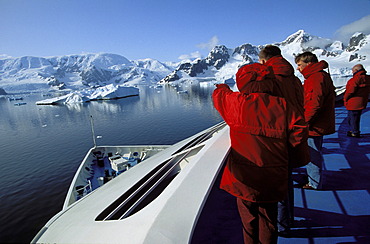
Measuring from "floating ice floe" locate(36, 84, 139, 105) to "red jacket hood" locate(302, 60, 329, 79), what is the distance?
64.1m

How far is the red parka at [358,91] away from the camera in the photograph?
389cm

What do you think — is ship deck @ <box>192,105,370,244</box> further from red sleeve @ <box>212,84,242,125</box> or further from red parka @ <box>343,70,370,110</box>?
red parka @ <box>343,70,370,110</box>

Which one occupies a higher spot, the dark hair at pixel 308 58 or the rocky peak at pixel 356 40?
the rocky peak at pixel 356 40

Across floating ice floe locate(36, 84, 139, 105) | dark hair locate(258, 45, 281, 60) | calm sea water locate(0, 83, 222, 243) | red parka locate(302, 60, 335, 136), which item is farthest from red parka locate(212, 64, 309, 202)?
floating ice floe locate(36, 84, 139, 105)

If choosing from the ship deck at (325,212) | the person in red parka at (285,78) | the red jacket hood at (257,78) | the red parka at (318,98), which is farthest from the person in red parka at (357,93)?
the red jacket hood at (257,78)

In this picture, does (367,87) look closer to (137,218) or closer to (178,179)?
(178,179)

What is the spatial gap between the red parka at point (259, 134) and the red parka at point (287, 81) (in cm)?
22

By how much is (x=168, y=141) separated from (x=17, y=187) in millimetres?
12011

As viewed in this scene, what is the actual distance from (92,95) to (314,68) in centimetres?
6791

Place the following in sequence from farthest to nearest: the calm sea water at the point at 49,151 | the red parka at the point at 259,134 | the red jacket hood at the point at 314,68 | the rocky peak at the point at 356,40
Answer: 1. the rocky peak at the point at 356,40
2. the calm sea water at the point at 49,151
3. the red jacket hood at the point at 314,68
4. the red parka at the point at 259,134

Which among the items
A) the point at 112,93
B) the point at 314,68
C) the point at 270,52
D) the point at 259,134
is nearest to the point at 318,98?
the point at 314,68

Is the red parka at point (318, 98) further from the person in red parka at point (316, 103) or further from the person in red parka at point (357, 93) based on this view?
the person in red parka at point (357, 93)

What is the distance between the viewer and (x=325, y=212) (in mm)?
2152

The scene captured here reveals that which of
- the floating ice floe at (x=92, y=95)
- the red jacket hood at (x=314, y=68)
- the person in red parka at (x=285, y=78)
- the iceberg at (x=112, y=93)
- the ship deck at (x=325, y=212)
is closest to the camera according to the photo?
the person in red parka at (x=285, y=78)
